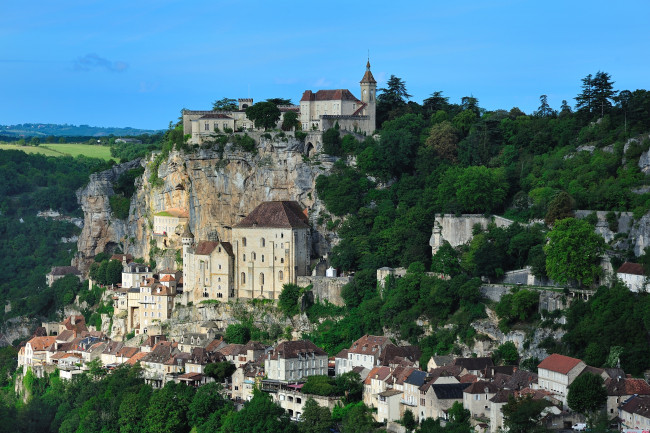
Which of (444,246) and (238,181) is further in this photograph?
(238,181)

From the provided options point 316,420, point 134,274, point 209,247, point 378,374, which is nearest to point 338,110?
point 209,247

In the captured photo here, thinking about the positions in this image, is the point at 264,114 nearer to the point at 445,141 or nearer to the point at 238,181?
the point at 238,181

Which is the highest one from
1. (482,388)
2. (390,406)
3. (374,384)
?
(482,388)

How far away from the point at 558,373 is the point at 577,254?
934cm

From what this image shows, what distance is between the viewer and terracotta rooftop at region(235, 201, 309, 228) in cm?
8362

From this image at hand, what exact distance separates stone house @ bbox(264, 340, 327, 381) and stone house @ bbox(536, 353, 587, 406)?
16073 mm

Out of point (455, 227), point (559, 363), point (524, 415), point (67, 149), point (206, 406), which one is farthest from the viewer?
point (67, 149)

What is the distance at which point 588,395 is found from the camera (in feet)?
189

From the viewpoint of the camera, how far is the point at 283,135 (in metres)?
90.6

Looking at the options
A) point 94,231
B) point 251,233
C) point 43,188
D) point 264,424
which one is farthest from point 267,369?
point 43,188

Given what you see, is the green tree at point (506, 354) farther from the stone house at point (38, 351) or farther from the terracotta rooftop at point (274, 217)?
the stone house at point (38, 351)

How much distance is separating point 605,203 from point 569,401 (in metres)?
17.5

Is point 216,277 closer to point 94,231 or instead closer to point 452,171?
point 452,171

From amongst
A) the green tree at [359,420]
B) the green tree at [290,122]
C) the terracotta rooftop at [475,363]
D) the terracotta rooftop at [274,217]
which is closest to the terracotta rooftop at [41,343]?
the terracotta rooftop at [274,217]
